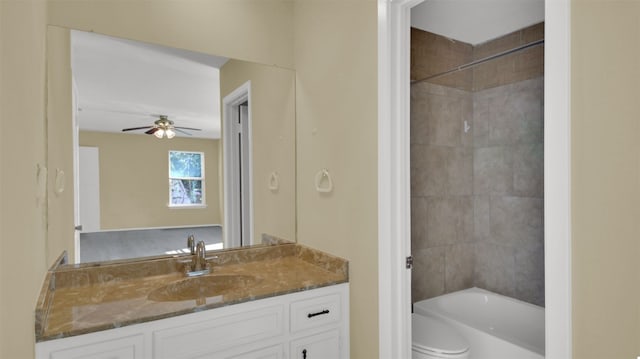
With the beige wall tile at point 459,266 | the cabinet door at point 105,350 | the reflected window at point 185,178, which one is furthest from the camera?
the beige wall tile at point 459,266

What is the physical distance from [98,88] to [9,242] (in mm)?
1228

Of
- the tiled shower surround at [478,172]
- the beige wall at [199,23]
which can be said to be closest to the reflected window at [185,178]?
the beige wall at [199,23]

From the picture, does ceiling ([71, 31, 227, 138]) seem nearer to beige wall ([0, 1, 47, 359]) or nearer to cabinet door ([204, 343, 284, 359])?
beige wall ([0, 1, 47, 359])

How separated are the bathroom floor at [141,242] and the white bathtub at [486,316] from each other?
1515mm

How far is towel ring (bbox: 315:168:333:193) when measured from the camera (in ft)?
6.71

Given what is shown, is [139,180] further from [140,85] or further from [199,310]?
[199,310]

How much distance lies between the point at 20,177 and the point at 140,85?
115 centimetres

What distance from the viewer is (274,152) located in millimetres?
2377

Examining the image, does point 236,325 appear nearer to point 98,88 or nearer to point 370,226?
point 370,226

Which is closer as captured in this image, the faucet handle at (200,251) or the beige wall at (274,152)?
the faucet handle at (200,251)

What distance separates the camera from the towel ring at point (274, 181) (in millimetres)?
2365

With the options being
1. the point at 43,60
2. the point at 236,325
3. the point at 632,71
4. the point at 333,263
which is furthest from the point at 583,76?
the point at 43,60

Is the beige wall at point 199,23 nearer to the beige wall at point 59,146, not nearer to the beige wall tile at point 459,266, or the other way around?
the beige wall at point 59,146

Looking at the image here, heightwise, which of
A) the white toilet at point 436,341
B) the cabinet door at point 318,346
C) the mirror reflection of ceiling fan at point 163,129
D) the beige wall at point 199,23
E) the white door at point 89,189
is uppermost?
the beige wall at point 199,23
